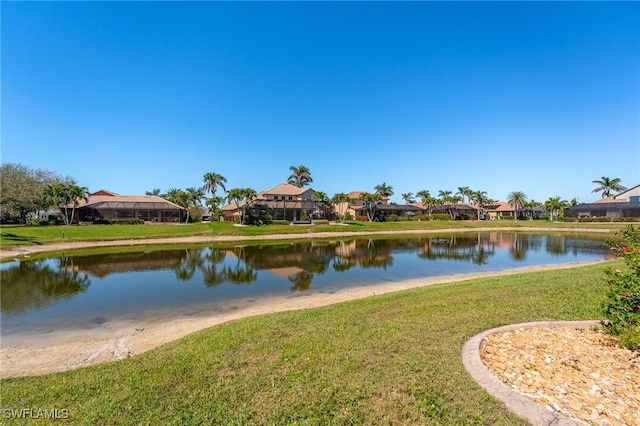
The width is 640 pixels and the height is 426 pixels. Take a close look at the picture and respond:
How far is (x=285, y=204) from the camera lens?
59594 millimetres

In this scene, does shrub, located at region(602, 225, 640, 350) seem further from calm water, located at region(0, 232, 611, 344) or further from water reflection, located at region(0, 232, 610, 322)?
water reflection, located at region(0, 232, 610, 322)

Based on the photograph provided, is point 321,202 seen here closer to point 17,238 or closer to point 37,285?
point 17,238

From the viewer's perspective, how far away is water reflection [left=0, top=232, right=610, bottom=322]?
15461 millimetres

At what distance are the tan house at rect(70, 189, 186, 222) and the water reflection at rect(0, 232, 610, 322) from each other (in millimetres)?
30928

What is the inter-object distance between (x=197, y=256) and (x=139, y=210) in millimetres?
35409

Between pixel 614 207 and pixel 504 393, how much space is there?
8965cm

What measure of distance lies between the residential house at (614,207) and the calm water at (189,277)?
50.2 meters

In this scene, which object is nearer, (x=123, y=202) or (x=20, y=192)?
(x=20, y=192)

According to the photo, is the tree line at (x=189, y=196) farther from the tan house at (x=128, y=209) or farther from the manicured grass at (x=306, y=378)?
the manicured grass at (x=306, y=378)

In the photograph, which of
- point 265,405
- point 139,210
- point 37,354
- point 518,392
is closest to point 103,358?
point 37,354

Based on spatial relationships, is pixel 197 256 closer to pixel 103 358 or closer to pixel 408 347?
pixel 103 358

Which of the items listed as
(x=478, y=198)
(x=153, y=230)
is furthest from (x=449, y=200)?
(x=153, y=230)

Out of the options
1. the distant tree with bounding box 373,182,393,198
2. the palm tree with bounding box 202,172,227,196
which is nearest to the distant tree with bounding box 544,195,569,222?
the distant tree with bounding box 373,182,393,198

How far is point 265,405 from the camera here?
421 centimetres
